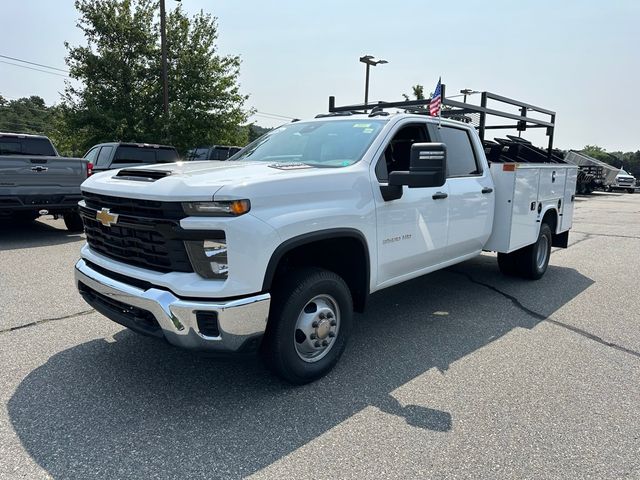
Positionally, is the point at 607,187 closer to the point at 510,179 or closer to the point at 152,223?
the point at 510,179

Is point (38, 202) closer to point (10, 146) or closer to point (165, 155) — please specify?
point (10, 146)

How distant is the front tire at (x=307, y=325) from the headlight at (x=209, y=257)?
1.63 feet

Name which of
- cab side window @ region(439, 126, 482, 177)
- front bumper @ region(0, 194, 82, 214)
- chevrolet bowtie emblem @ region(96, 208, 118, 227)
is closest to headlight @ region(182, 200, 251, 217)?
chevrolet bowtie emblem @ region(96, 208, 118, 227)

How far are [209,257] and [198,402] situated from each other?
1.03m

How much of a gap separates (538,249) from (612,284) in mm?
1201

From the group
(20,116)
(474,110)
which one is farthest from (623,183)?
(20,116)

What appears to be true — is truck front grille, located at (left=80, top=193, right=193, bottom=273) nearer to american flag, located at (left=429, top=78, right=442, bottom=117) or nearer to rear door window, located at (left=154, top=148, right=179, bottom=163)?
american flag, located at (left=429, top=78, right=442, bottom=117)

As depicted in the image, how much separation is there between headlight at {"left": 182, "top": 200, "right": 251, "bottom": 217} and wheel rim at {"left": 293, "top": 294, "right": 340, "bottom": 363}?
87 centimetres

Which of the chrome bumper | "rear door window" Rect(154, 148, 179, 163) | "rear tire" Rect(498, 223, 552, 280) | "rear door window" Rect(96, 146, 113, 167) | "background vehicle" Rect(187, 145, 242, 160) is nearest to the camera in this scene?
the chrome bumper

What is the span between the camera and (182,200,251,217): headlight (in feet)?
9.05

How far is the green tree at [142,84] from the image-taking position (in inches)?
797

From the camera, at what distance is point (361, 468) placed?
2.48m

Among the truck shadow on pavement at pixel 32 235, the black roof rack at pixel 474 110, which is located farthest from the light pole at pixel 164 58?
the black roof rack at pixel 474 110

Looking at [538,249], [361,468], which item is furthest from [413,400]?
[538,249]
